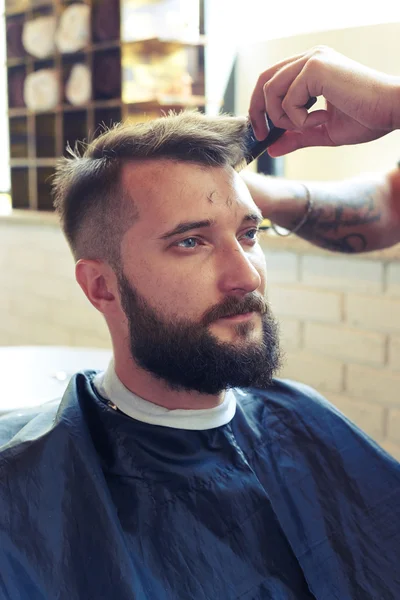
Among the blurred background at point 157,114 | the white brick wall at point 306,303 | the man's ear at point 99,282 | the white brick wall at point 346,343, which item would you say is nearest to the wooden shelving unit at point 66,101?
the blurred background at point 157,114

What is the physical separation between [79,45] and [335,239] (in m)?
2.13

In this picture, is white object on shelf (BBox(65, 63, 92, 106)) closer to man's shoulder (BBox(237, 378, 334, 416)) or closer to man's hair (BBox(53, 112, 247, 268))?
man's hair (BBox(53, 112, 247, 268))

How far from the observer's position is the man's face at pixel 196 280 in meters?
1.22

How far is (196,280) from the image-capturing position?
1.23 m

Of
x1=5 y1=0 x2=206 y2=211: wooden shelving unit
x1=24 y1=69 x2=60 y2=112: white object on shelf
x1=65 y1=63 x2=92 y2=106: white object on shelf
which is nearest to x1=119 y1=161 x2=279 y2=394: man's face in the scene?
x1=5 y1=0 x2=206 y2=211: wooden shelving unit

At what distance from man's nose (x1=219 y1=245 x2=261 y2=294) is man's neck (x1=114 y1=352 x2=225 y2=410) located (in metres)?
0.24

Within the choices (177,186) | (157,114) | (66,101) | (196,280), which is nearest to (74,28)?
(66,101)

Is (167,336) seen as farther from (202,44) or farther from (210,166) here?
(202,44)

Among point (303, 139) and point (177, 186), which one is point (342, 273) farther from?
point (177, 186)

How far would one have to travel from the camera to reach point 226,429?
4.51ft

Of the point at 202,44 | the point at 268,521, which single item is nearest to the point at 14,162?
the point at 202,44

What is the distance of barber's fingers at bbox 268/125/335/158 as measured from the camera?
4.62ft

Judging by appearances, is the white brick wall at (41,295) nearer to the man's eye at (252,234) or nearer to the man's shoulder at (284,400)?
the man's shoulder at (284,400)

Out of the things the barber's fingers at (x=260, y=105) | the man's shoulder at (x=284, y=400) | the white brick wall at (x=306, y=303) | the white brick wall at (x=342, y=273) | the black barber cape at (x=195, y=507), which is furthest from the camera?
the white brick wall at (x=306, y=303)
